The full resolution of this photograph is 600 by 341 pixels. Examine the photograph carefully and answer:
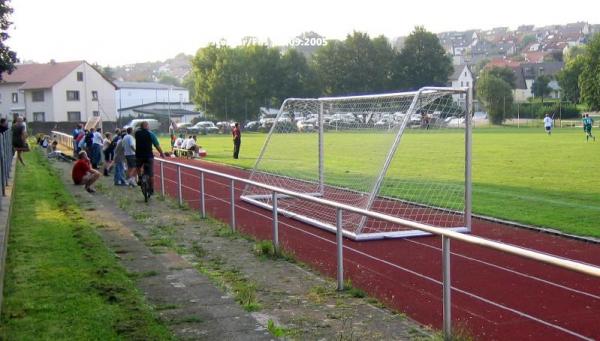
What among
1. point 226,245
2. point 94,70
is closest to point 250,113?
point 94,70

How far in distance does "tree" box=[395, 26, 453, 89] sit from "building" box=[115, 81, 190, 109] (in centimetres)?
3484

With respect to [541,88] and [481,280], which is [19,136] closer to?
[481,280]

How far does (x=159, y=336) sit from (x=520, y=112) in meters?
70.9

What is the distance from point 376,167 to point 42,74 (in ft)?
226

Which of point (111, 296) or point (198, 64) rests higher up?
point (198, 64)

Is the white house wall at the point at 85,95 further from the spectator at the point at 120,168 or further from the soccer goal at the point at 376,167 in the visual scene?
the spectator at the point at 120,168

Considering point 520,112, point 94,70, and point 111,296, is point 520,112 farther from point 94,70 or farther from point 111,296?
point 111,296

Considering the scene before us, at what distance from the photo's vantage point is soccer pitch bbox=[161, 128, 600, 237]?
1369 cm

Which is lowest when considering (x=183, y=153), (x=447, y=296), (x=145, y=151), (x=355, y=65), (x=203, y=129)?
(x=183, y=153)

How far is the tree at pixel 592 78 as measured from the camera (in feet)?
222

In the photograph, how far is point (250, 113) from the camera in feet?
262

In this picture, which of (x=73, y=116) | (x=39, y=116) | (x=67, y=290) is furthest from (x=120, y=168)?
(x=39, y=116)

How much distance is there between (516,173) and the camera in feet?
72.5

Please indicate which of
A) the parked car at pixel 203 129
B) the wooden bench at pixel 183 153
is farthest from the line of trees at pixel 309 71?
the wooden bench at pixel 183 153
